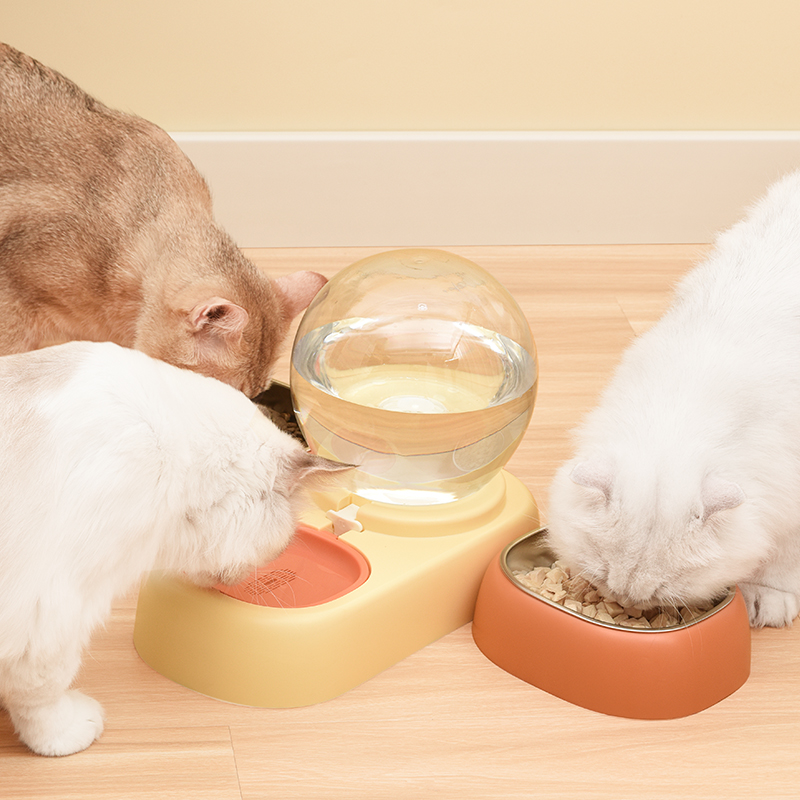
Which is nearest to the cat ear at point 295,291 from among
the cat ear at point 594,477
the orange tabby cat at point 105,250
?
the orange tabby cat at point 105,250

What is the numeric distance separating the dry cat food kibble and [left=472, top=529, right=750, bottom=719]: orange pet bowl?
0.03m

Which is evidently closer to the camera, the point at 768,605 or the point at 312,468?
the point at 312,468

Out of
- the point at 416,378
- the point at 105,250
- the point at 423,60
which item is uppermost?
the point at 423,60

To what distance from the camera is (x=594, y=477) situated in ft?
4.27

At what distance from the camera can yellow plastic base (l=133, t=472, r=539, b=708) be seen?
4.48 ft

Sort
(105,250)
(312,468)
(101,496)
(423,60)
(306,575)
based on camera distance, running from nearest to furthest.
→ 1. (101,496)
2. (312,468)
3. (306,575)
4. (105,250)
5. (423,60)

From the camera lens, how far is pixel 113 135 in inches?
77.8

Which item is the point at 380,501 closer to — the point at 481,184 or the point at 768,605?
the point at 768,605

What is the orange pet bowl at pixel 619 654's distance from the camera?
4.41ft

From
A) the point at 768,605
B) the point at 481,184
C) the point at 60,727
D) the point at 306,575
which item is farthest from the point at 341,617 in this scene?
the point at 481,184

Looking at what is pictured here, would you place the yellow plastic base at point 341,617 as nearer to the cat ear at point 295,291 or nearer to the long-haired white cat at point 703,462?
the long-haired white cat at point 703,462

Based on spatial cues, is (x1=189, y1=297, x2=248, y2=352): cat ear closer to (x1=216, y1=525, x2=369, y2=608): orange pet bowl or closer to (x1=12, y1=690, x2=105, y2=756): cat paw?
(x1=216, y1=525, x2=369, y2=608): orange pet bowl

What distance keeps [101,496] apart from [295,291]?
2.81 ft

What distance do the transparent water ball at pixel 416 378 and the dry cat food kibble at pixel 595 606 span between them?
203mm
